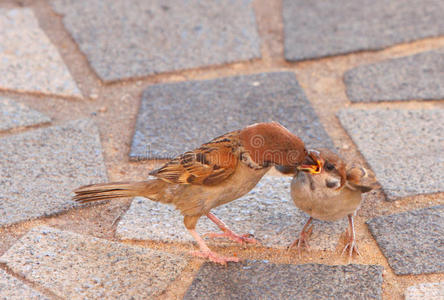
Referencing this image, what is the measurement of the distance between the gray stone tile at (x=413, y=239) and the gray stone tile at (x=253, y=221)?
0.88 ft

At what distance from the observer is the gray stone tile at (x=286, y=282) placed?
2.97 metres

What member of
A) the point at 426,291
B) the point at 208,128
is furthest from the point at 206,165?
the point at 426,291

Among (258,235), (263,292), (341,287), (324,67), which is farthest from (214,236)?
(324,67)

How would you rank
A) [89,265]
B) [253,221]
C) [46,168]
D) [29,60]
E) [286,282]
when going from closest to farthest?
[286,282], [89,265], [253,221], [46,168], [29,60]

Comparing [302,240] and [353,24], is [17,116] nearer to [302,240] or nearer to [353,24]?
[302,240]

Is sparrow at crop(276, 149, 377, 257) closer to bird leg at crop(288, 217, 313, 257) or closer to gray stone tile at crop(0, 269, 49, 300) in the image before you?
bird leg at crop(288, 217, 313, 257)

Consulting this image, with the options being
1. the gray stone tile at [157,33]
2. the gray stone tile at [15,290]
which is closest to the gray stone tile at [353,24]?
the gray stone tile at [157,33]

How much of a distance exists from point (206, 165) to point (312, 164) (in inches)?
23.4

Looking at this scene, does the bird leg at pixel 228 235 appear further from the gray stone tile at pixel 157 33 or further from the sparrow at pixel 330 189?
the gray stone tile at pixel 157 33

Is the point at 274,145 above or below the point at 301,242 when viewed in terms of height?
above

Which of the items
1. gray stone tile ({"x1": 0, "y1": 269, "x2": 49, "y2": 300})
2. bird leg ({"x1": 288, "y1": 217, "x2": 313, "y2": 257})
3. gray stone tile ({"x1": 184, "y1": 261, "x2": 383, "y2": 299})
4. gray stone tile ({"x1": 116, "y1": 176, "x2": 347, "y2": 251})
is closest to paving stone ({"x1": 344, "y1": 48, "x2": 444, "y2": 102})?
gray stone tile ({"x1": 116, "y1": 176, "x2": 347, "y2": 251})

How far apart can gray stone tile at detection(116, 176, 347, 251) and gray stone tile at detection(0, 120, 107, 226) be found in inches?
18.2

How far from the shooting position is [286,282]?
3053 mm

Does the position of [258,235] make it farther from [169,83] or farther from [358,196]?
[169,83]
